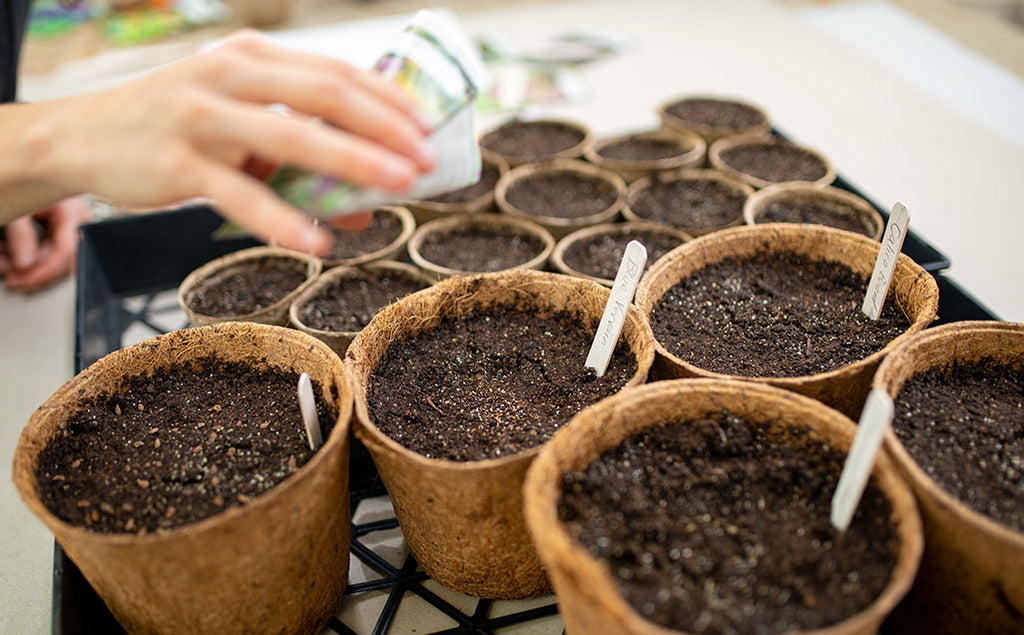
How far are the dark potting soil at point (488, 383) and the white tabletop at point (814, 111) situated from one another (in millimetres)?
661

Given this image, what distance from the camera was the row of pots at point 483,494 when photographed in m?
0.81

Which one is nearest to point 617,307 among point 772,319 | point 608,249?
point 772,319

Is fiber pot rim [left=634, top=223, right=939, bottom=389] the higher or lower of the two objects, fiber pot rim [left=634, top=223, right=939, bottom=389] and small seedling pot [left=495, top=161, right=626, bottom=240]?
the higher

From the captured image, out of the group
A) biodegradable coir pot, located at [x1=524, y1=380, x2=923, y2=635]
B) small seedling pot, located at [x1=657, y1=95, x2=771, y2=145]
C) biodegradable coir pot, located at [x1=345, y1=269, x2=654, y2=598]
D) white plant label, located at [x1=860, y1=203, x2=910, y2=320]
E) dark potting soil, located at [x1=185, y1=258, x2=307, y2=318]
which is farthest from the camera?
small seedling pot, located at [x1=657, y1=95, x2=771, y2=145]

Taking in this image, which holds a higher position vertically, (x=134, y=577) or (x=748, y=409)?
(x=748, y=409)

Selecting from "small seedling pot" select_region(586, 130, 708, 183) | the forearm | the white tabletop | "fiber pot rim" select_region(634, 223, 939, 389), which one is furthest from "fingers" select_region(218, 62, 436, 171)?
"small seedling pot" select_region(586, 130, 708, 183)

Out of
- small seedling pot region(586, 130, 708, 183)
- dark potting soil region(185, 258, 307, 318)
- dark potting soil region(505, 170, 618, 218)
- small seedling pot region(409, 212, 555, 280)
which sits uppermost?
small seedling pot region(586, 130, 708, 183)

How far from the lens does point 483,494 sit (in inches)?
37.8

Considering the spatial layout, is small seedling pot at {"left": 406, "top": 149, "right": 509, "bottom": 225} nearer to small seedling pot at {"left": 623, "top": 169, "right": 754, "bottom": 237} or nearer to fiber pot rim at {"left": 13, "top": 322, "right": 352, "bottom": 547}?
small seedling pot at {"left": 623, "top": 169, "right": 754, "bottom": 237}

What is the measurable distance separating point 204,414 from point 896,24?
3.01 m

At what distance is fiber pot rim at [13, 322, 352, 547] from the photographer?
33.0 inches

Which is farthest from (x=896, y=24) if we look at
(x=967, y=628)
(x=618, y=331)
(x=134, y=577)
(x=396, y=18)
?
(x=134, y=577)

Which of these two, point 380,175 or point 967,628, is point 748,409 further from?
point 380,175

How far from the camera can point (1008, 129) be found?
2.14m
